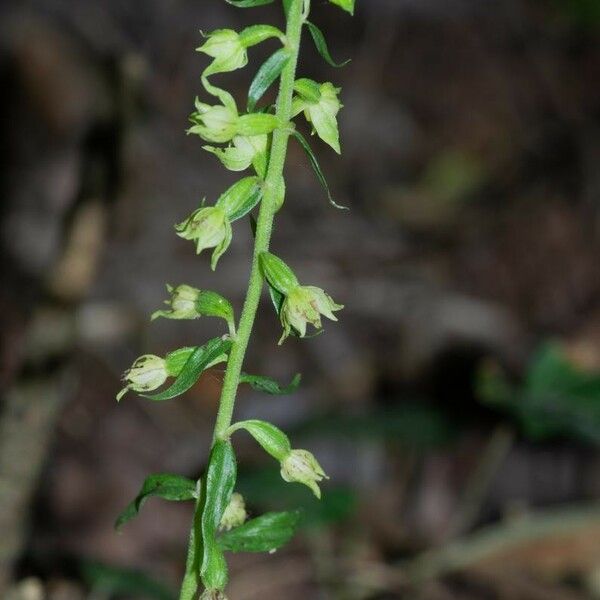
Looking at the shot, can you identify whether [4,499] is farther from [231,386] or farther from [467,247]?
[467,247]

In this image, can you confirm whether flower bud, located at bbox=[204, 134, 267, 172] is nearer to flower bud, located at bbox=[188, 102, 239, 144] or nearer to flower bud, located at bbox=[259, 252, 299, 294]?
flower bud, located at bbox=[188, 102, 239, 144]

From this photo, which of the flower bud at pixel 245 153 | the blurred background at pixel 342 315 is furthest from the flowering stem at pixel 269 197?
the blurred background at pixel 342 315

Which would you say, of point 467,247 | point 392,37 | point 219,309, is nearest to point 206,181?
point 467,247

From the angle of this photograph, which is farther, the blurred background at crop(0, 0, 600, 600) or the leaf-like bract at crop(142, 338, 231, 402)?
the blurred background at crop(0, 0, 600, 600)

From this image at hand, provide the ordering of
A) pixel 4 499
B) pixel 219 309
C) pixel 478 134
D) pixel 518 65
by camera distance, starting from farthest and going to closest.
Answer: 1. pixel 518 65
2. pixel 478 134
3. pixel 4 499
4. pixel 219 309

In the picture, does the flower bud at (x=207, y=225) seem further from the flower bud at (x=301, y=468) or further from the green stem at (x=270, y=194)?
the flower bud at (x=301, y=468)

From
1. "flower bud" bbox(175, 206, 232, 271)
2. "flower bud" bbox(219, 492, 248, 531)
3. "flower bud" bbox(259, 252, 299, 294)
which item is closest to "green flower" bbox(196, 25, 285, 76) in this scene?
"flower bud" bbox(175, 206, 232, 271)

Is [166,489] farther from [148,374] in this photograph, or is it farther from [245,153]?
[245,153]

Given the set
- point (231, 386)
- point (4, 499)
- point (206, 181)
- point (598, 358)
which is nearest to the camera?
point (231, 386)
